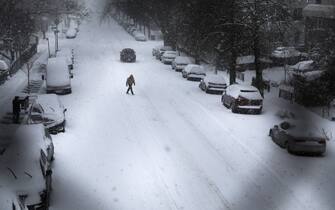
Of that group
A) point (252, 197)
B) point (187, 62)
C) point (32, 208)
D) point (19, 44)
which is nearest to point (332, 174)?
point (252, 197)

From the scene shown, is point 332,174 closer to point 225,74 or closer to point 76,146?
point 76,146

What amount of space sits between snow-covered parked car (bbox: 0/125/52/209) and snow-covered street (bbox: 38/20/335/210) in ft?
5.02

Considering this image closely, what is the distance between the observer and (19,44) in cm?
3847

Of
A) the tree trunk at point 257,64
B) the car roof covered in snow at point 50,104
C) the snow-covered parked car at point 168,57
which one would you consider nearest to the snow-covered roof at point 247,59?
the snow-covered parked car at point 168,57

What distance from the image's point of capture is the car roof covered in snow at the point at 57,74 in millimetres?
29844

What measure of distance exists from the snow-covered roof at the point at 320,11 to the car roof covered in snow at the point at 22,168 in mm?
33877

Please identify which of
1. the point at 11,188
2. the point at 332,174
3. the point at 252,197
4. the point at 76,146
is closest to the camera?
the point at 11,188

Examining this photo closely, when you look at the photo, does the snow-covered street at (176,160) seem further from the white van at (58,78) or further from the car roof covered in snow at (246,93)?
the car roof covered in snow at (246,93)

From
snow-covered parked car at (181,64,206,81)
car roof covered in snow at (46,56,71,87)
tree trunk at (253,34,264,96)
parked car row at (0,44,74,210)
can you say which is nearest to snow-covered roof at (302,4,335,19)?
snow-covered parked car at (181,64,206,81)

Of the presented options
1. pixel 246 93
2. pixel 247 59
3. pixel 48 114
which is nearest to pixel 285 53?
pixel 247 59

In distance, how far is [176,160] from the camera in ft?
55.8

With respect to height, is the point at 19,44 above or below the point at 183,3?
below

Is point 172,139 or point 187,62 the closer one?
point 172,139

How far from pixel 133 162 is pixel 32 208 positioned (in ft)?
19.8
